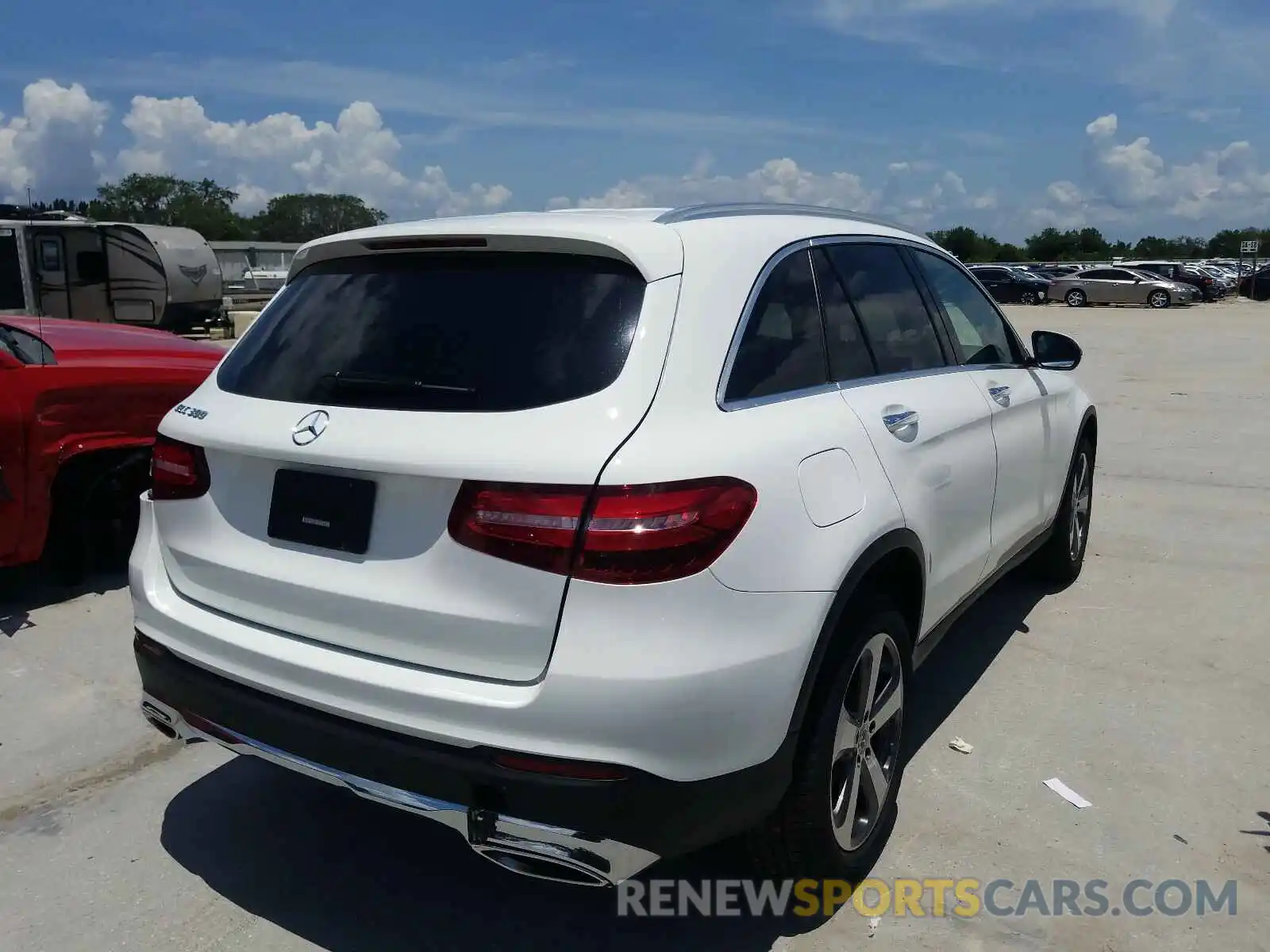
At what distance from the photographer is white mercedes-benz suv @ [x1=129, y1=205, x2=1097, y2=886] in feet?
7.22

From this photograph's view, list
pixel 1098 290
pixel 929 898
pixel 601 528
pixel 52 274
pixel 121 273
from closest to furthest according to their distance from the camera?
pixel 601 528
pixel 929 898
pixel 52 274
pixel 121 273
pixel 1098 290

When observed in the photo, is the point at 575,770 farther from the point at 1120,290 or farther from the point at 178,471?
the point at 1120,290

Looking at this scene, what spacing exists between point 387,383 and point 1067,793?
2560mm

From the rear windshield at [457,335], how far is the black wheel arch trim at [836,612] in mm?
785

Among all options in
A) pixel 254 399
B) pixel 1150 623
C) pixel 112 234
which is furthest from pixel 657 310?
pixel 112 234

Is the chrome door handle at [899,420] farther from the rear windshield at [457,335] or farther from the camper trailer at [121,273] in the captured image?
the camper trailer at [121,273]

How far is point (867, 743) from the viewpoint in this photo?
2938 mm

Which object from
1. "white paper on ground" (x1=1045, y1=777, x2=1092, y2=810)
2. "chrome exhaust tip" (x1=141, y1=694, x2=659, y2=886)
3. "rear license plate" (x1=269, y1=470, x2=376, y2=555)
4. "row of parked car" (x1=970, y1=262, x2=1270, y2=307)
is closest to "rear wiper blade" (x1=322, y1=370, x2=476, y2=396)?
"rear license plate" (x1=269, y1=470, x2=376, y2=555)

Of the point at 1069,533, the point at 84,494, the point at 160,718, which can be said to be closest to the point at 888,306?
the point at 1069,533

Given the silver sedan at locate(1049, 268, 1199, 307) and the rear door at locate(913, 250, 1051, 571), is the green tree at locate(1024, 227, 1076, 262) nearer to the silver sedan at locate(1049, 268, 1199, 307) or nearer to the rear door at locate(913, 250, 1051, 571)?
the silver sedan at locate(1049, 268, 1199, 307)

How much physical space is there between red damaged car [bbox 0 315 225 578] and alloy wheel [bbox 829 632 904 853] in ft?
12.5

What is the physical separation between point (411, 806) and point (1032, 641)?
3.36 meters

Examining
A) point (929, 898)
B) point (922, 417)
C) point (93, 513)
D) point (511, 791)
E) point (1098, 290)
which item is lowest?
point (929, 898)

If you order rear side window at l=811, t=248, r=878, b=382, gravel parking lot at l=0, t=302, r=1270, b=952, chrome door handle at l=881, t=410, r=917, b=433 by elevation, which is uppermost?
rear side window at l=811, t=248, r=878, b=382
